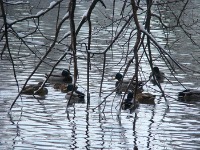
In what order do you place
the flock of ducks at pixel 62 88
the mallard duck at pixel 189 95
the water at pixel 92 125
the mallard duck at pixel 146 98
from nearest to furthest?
the water at pixel 92 125, the mallard duck at pixel 146 98, the flock of ducks at pixel 62 88, the mallard duck at pixel 189 95

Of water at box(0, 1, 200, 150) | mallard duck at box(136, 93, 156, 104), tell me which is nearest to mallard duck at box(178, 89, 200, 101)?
water at box(0, 1, 200, 150)

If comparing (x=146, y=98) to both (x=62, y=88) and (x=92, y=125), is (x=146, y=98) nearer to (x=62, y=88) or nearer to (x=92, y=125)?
(x=62, y=88)

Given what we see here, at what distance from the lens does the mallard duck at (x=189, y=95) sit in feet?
58.2

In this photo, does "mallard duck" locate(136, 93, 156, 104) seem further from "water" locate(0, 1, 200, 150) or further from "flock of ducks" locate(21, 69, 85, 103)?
"flock of ducks" locate(21, 69, 85, 103)

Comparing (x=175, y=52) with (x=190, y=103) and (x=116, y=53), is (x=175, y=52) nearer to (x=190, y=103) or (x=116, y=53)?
(x=116, y=53)

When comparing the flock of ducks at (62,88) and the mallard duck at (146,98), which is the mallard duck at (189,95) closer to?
the mallard duck at (146,98)

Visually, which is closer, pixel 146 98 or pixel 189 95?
pixel 146 98

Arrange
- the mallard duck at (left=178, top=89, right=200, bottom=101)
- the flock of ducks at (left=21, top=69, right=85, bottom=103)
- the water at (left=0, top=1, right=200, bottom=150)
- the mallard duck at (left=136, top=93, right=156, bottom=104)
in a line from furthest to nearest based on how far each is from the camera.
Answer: the mallard duck at (left=178, top=89, right=200, bottom=101) → the flock of ducks at (left=21, top=69, right=85, bottom=103) → the mallard duck at (left=136, top=93, right=156, bottom=104) → the water at (left=0, top=1, right=200, bottom=150)

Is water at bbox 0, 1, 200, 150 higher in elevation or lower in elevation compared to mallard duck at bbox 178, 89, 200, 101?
higher

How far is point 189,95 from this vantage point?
58.4ft

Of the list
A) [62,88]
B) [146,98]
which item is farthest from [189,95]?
[62,88]

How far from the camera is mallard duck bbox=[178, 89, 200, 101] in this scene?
Result: 17.8m

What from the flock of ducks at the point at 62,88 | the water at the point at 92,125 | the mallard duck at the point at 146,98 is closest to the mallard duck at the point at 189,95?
the water at the point at 92,125

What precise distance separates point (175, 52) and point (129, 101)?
10726 millimetres
